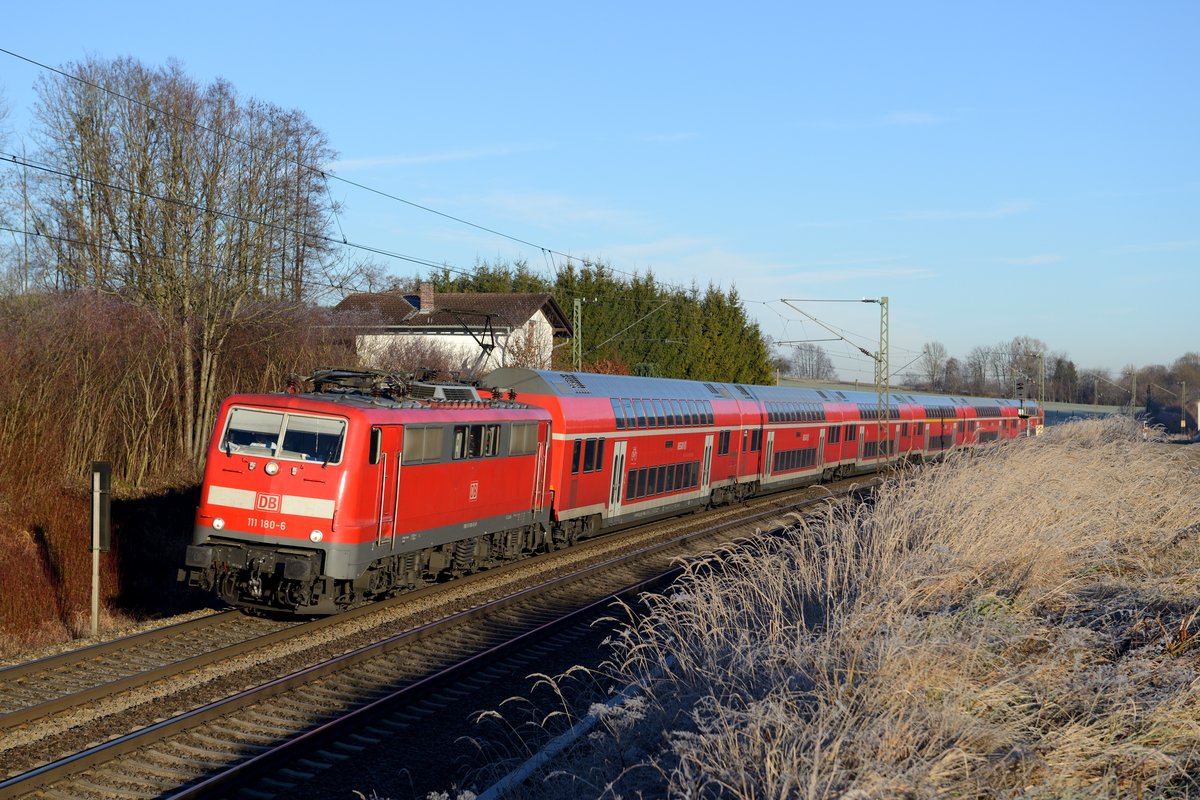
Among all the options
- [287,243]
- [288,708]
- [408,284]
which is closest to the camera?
[288,708]

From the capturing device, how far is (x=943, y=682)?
6457mm

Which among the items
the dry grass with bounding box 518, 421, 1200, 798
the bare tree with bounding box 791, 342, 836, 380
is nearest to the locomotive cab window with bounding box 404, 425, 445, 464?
the dry grass with bounding box 518, 421, 1200, 798

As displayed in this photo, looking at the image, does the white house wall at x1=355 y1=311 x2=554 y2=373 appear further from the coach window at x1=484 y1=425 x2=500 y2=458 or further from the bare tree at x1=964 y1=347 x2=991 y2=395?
the bare tree at x1=964 y1=347 x2=991 y2=395

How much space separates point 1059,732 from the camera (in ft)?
19.4

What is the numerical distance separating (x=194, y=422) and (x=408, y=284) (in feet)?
157

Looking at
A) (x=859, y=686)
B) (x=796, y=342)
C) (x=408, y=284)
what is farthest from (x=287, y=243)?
(x=408, y=284)

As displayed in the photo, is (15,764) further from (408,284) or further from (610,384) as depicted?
(408,284)

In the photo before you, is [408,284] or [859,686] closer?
[859,686]

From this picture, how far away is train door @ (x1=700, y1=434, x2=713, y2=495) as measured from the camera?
27484mm

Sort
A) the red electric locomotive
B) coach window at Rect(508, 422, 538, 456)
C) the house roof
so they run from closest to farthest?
the red electric locomotive < coach window at Rect(508, 422, 538, 456) < the house roof

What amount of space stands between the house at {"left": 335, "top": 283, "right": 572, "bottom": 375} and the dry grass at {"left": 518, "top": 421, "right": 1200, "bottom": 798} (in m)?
27.4

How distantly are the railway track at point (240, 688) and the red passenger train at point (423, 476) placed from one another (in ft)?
2.46

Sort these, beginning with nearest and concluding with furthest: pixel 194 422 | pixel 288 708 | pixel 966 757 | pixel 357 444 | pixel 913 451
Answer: pixel 966 757 < pixel 288 708 < pixel 357 444 < pixel 194 422 < pixel 913 451

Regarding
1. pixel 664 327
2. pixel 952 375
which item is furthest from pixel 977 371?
pixel 664 327
